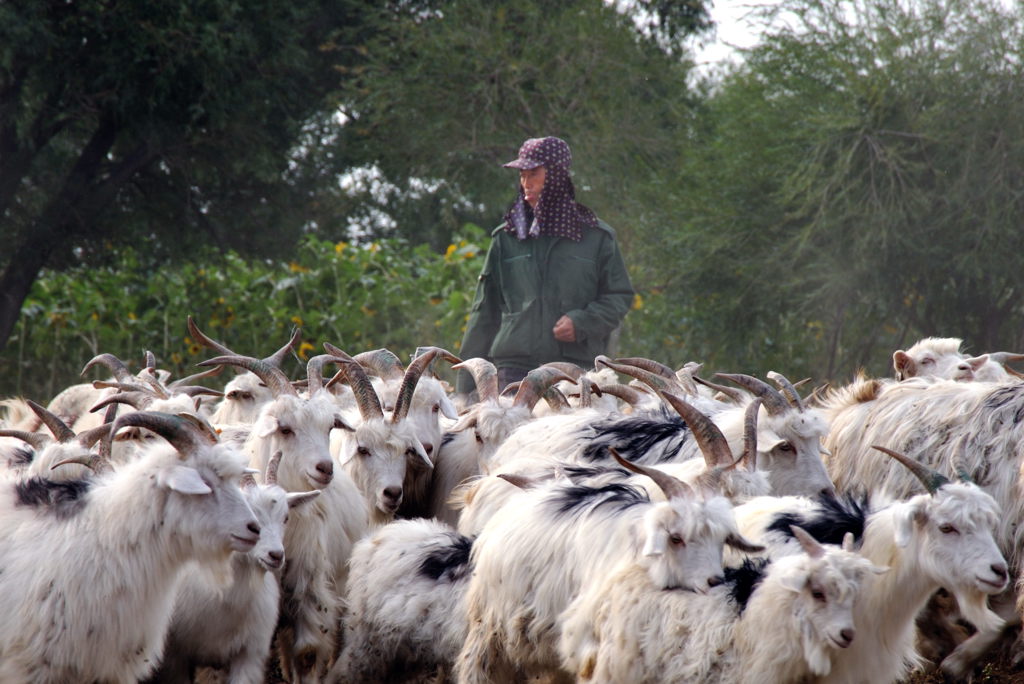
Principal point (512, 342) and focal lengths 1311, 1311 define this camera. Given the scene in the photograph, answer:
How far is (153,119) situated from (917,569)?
11.2 metres

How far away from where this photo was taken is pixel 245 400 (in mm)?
7895

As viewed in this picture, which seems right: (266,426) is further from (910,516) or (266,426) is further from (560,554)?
(910,516)

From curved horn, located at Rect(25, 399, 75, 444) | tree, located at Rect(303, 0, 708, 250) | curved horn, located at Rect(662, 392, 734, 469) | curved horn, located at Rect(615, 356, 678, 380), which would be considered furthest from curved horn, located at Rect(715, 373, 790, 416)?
tree, located at Rect(303, 0, 708, 250)

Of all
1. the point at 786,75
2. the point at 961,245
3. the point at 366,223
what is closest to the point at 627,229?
the point at 786,75

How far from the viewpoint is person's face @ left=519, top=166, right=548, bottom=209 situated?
823 centimetres

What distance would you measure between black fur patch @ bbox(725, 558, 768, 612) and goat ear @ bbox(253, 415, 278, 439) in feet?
8.34

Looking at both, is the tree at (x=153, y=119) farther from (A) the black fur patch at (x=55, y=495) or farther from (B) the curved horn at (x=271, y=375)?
(A) the black fur patch at (x=55, y=495)

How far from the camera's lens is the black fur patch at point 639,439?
6.16m

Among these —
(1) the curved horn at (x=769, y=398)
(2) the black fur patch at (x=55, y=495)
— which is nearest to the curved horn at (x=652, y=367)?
(1) the curved horn at (x=769, y=398)

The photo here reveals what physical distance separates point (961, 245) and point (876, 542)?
9551 millimetres

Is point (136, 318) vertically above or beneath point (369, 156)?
beneath

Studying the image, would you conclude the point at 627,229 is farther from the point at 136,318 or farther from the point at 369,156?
the point at 136,318

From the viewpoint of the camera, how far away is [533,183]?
8.27m

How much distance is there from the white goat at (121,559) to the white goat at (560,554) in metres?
1.01
